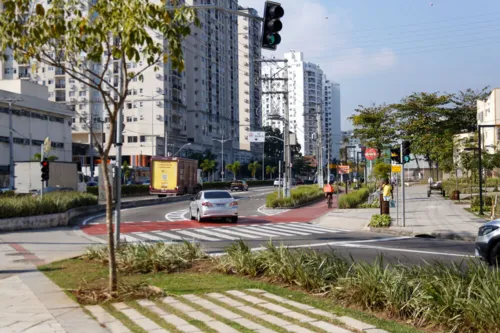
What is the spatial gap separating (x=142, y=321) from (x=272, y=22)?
8.34 m

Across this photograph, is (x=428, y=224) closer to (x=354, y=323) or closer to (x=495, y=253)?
(x=495, y=253)

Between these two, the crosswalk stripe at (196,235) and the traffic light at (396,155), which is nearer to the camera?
the crosswalk stripe at (196,235)

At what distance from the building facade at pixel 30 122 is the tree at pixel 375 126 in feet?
122

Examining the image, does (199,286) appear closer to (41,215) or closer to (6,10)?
(6,10)

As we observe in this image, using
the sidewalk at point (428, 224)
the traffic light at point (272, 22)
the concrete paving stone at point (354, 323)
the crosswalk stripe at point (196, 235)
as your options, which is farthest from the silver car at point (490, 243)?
the crosswalk stripe at point (196, 235)

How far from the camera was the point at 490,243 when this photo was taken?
38.4ft

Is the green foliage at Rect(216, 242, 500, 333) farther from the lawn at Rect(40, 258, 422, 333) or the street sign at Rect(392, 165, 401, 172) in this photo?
the street sign at Rect(392, 165, 401, 172)

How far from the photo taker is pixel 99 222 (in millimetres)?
26750

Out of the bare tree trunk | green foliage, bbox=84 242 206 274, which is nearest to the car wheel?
green foliage, bbox=84 242 206 274

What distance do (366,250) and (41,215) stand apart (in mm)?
14176

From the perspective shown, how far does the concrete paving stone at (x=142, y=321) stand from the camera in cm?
663

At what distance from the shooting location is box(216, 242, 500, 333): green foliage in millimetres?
6262

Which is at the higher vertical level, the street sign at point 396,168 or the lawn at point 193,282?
the street sign at point 396,168

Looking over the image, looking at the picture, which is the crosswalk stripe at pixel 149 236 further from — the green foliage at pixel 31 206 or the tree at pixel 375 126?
the tree at pixel 375 126
